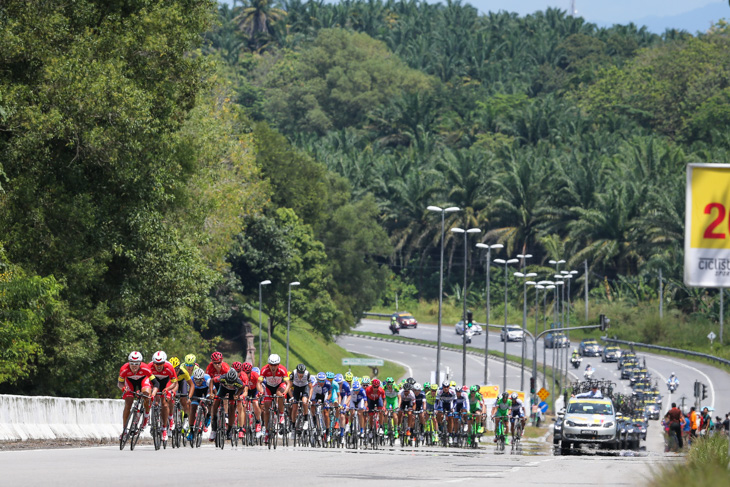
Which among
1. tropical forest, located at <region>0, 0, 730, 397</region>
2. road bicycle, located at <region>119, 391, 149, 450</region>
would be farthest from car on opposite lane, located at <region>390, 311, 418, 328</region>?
road bicycle, located at <region>119, 391, 149, 450</region>

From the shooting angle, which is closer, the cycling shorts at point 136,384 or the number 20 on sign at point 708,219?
the number 20 on sign at point 708,219

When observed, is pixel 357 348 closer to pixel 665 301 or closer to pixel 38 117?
pixel 665 301

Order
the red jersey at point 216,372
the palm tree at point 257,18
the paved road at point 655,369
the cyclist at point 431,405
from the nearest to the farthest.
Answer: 1. the red jersey at point 216,372
2. the cyclist at point 431,405
3. the paved road at point 655,369
4. the palm tree at point 257,18

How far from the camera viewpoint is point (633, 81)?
151 metres

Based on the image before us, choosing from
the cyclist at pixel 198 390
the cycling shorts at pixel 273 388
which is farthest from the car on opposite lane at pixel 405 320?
the cyclist at pixel 198 390

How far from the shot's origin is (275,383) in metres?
24.9

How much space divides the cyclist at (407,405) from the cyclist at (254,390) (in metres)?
6.79

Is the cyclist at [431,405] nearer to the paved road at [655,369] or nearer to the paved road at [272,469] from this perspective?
the paved road at [272,469]

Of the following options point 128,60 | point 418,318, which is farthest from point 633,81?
point 128,60

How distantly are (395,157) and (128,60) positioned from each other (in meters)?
101

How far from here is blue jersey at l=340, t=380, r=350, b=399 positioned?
27812 millimetres

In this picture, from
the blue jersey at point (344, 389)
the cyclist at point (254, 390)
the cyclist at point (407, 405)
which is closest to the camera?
the cyclist at point (254, 390)

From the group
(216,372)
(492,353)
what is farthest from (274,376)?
(492,353)

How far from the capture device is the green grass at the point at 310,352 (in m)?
85.6
